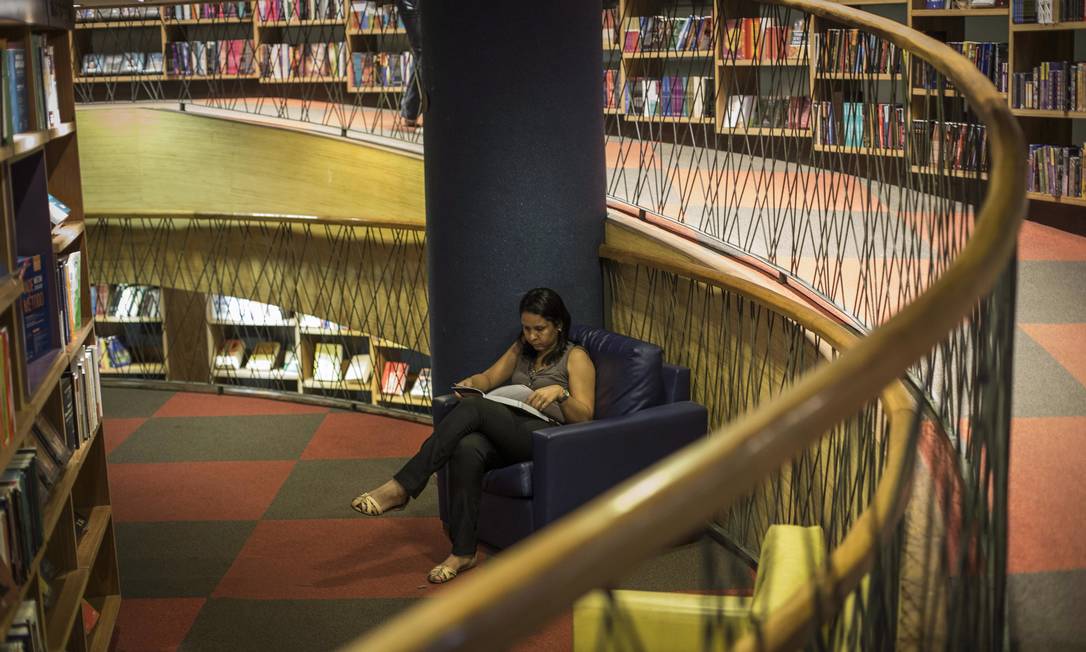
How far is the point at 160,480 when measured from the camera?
5855mm

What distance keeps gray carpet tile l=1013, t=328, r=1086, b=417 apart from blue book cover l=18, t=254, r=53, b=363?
291cm

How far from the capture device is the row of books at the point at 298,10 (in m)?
9.88

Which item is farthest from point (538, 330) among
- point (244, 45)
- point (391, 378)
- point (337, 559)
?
point (244, 45)

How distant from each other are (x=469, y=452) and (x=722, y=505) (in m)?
3.44

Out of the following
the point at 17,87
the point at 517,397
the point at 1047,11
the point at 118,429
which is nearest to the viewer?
the point at 17,87

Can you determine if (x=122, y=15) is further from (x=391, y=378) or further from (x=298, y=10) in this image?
(x=391, y=378)

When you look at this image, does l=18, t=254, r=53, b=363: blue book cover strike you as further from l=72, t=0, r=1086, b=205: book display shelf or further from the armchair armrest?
l=72, t=0, r=1086, b=205: book display shelf

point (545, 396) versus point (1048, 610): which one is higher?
point (545, 396)

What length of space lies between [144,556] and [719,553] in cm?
234

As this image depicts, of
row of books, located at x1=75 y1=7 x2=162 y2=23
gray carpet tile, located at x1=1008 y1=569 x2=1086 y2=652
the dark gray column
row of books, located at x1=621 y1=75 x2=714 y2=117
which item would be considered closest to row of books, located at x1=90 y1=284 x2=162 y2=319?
row of books, located at x1=75 y1=7 x2=162 y2=23

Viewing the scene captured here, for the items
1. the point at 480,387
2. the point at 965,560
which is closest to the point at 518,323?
the point at 480,387

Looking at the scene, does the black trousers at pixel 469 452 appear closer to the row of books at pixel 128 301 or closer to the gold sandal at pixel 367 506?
the gold sandal at pixel 367 506

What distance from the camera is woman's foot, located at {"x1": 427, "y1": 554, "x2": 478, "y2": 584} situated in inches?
176

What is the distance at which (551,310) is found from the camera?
4.83 metres
